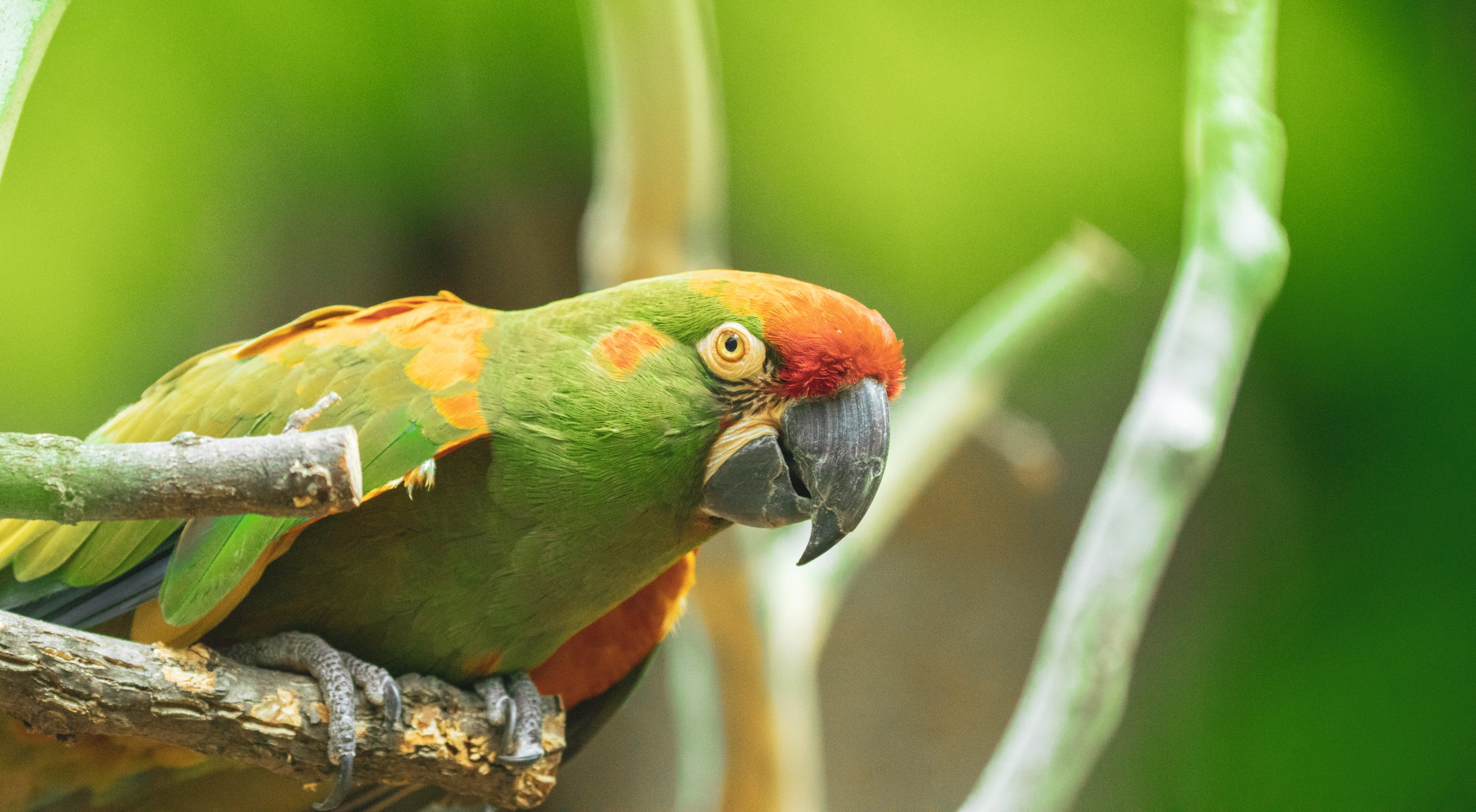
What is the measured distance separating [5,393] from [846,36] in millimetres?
1642

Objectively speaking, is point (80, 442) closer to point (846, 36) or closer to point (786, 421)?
point (786, 421)

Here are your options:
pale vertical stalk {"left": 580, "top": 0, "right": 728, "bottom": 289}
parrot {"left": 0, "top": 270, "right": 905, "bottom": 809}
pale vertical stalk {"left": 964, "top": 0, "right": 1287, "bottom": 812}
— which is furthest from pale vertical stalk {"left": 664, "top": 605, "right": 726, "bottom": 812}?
parrot {"left": 0, "top": 270, "right": 905, "bottom": 809}

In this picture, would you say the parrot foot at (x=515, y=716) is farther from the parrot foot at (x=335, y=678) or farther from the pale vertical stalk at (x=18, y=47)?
the pale vertical stalk at (x=18, y=47)

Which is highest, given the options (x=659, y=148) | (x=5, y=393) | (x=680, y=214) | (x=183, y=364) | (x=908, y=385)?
(x=659, y=148)

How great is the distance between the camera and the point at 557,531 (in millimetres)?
1096

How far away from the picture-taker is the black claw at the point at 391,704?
41.5 inches

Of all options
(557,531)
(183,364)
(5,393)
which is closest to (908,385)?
(557,531)

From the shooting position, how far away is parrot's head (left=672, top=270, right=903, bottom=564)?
108 cm

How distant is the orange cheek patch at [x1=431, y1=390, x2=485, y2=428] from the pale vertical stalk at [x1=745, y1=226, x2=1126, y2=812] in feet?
3.12

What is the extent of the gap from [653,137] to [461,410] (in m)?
0.95

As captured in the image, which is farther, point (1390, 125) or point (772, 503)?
point (1390, 125)

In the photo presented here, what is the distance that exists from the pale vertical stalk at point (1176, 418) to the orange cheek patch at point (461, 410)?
48.1 inches

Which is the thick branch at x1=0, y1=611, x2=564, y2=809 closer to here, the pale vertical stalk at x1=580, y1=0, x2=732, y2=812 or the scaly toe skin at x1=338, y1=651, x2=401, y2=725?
the scaly toe skin at x1=338, y1=651, x2=401, y2=725

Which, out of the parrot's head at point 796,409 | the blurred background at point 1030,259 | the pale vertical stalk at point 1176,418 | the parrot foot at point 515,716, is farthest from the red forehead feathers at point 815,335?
the blurred background at point 1030,259
